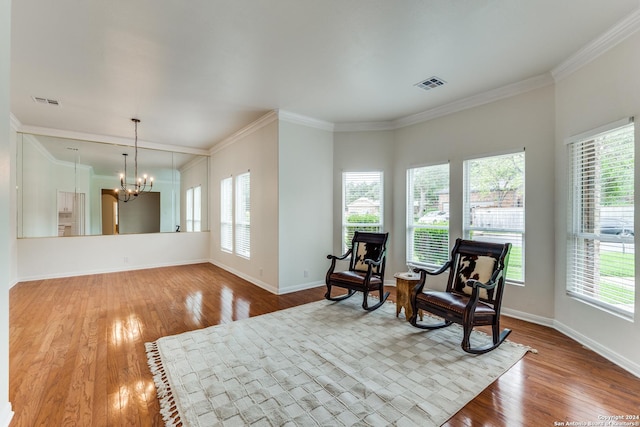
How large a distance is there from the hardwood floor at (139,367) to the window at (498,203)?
0.99m

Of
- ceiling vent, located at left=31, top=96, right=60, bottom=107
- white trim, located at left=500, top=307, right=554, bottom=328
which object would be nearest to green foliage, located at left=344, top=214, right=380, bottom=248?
white trim, located at left=500, top=307, right=554, bottom=328

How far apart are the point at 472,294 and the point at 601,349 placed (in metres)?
1.29

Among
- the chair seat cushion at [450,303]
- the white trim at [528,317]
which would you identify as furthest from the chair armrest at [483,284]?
the white trim at [528,317]

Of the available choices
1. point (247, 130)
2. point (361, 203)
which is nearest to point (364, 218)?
point (361, 203)

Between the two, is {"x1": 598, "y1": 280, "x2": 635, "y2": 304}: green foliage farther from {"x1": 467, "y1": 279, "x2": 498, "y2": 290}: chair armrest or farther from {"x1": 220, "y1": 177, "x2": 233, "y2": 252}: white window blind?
{"x1": 220, "y1": 177, "x2": 233, "y2": 252}: white window blind

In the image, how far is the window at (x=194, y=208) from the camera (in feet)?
23.8

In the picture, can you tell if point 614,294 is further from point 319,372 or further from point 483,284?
point 319,372

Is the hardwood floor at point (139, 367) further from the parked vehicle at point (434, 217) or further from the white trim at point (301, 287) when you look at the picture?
the parked vehicle at point (434, 217)

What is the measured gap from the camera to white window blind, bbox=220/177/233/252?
6.33 meters

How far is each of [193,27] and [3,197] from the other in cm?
188

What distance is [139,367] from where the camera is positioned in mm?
2461

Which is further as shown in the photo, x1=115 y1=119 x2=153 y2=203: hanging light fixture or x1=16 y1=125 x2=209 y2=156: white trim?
x1=115 y1=119 x2=153 y2=203: hanging light fixture

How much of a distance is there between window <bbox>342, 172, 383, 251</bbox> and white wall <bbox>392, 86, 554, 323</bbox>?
1204 millimetres

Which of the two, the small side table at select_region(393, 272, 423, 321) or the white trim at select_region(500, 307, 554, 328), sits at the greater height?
the small side table at select_region(393, 272, 423, 321)
